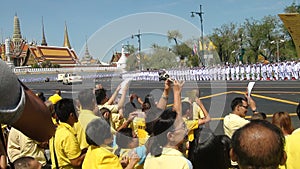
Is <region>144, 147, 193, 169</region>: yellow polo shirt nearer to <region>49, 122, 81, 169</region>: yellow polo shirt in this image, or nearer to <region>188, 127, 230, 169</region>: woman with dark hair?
<region>188, 127, 230, 169</region>: woman with dark hair

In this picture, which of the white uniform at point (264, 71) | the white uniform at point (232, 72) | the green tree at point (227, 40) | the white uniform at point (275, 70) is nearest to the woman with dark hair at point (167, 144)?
the white uniform at point (275, 70)

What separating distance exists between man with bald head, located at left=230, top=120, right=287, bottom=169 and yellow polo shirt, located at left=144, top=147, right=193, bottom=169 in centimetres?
106

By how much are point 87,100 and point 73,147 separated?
715mm

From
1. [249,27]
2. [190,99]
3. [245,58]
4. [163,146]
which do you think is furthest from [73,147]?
[245,58]

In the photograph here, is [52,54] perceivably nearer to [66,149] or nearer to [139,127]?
[139,127]

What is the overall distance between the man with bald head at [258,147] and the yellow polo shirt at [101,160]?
60.7 inches

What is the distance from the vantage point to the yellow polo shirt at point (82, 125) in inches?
163

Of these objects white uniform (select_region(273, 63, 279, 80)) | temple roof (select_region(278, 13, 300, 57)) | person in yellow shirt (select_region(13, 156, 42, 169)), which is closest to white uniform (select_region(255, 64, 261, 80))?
white uniform (select_region(273, 63, 279, 80))

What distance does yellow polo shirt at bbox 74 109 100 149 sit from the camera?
413 cm

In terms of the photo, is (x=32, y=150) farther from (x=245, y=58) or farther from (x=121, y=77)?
(x=245, y=58)

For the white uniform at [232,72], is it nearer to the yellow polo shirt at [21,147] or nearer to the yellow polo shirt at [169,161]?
the yellow polo shirt at [21,147]

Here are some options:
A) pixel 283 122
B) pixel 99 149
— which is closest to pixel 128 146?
pixel 99 149

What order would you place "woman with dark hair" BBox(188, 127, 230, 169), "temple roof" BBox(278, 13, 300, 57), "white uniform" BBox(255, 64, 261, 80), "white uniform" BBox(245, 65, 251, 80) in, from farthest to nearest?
"white uniform" BBox(245, 65, 251, 80) → "white uniform" BBox(255, 64, 261, 80) → "temple roof" BBox(278, 13, 300, 57) → "woman with dark hair" BBox(188, 127, 230, 169)

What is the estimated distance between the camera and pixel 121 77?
5.49 m
